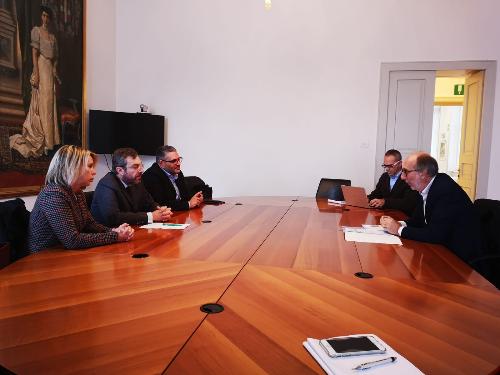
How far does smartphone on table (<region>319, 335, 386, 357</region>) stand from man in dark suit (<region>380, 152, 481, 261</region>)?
1.57 m

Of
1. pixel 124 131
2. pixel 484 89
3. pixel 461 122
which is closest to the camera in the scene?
pixel 484 89

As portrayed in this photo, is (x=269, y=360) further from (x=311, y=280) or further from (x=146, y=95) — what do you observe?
(x=146, y=95)

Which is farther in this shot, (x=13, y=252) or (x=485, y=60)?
(x=485, y=60)

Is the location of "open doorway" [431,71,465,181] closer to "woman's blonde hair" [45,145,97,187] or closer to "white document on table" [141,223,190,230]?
"white document on table" [141,223,190,230]

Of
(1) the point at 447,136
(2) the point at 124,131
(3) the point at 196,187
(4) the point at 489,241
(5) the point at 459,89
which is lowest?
(4) the point at 489,241

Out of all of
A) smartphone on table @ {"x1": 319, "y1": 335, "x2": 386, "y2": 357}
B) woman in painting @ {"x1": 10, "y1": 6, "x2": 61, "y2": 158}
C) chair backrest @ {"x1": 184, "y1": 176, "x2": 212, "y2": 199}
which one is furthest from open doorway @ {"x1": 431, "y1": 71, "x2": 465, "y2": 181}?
smartphone on table @ {"x1": 319, "y1": 335, "x2": 386, "y2": 357}

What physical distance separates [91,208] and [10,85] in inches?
80.9

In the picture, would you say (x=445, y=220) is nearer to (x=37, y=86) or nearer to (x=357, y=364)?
(x=357, y=364)

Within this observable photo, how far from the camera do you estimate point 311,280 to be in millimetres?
1692

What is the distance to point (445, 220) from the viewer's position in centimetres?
254

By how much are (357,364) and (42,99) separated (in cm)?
464

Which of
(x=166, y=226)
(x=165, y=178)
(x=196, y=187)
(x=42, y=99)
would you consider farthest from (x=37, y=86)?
(x=166, y=226)

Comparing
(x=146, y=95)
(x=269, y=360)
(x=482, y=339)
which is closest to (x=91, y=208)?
(x=269, y=360)

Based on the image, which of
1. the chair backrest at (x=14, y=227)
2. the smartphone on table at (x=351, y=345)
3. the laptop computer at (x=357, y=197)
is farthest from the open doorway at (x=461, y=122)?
the chair backrest at (x=14, y=227)
